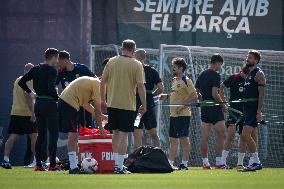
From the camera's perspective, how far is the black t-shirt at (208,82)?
2155cm

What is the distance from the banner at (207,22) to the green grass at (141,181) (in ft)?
26.2

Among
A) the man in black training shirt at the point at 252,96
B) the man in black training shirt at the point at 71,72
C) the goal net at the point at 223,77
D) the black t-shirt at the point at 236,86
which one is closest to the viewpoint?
the man in black training shirt at the point at 252,96

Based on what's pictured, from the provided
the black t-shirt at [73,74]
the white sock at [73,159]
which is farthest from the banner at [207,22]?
the white sock at [73,159]

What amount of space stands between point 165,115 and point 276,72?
278cm

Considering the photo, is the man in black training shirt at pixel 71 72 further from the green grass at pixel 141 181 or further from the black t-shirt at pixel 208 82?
the black t-shirt at pixel 208 82

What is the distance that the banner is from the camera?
25.8 meters

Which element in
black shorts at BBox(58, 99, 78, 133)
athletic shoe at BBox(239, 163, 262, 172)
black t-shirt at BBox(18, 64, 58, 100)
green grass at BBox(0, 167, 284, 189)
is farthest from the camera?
athletic shoe at BBox(239, 163, 262, 172)

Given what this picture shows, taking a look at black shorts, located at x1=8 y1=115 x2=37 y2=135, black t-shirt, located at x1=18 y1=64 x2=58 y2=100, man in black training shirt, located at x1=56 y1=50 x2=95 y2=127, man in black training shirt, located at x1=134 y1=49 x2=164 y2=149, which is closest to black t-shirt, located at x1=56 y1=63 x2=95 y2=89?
man in black training shirt, located at x1=56 y1=50 x2=95 y2=127

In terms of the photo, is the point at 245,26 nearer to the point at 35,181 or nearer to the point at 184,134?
the point at 184,134

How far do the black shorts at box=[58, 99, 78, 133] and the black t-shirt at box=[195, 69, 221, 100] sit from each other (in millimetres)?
4005

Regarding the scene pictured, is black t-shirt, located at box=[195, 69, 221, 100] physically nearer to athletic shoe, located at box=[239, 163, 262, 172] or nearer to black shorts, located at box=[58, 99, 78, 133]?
athletic shoe, located at box=[239, 163, 262, 172]

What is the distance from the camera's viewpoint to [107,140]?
18266 mm

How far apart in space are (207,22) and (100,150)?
8.47 m

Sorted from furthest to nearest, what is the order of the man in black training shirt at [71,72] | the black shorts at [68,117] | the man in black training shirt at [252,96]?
the man in black training shirt at [71,72] < the man in black training shirt at [252,96] < the black shorts at [68,117]
